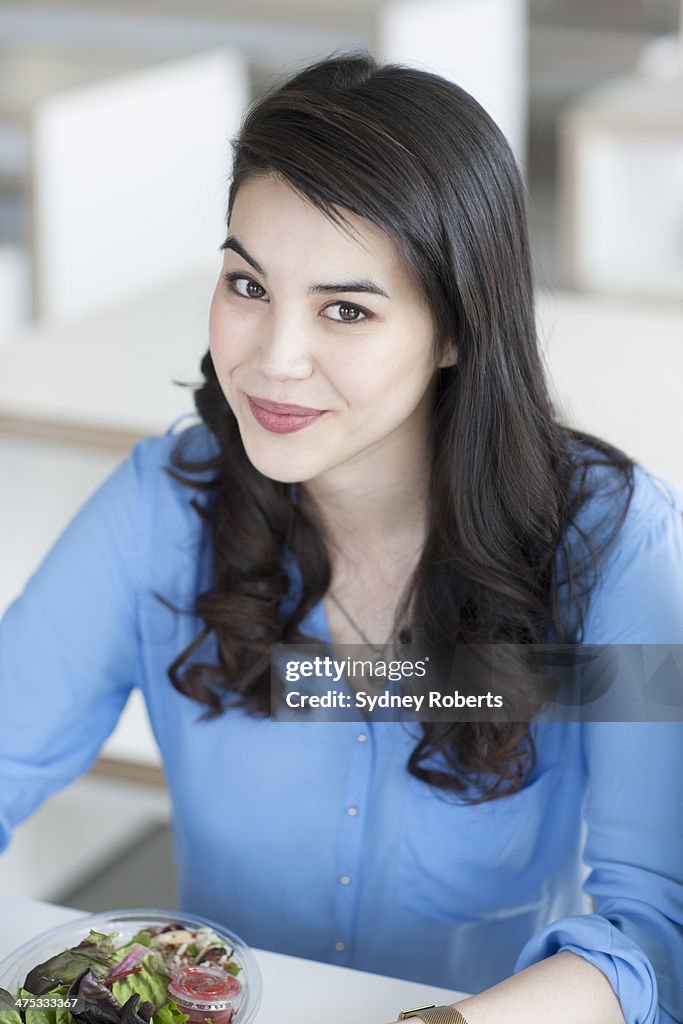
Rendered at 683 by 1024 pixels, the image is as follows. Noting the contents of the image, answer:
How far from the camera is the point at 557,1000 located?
0.93 meters

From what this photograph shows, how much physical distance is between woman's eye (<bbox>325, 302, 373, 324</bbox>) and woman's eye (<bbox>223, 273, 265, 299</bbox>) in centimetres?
7

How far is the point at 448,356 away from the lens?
42.1 inches

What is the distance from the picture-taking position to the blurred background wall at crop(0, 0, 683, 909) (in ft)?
5.53

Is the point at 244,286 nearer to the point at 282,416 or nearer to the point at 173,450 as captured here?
the point at 282,416

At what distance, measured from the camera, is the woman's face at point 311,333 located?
99 cm

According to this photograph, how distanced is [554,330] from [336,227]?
0.89m

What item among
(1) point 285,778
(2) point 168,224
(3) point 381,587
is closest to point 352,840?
(1) point 285,778

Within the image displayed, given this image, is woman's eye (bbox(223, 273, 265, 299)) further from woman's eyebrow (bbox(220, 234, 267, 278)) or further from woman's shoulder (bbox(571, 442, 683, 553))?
woman's shoulder (bbox(571, 442, 683, 553))

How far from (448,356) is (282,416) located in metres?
0.14

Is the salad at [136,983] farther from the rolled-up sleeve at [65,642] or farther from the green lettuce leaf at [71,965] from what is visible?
the rolled-up sleeve at [65,642]

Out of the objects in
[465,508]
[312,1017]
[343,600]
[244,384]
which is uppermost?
[244,384]

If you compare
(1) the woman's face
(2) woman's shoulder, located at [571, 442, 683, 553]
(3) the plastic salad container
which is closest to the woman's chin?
(1) the woman's face

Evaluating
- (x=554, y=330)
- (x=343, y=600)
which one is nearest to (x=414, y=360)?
(x=343, y=600)

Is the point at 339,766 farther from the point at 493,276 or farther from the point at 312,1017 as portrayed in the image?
the point at 493,276
